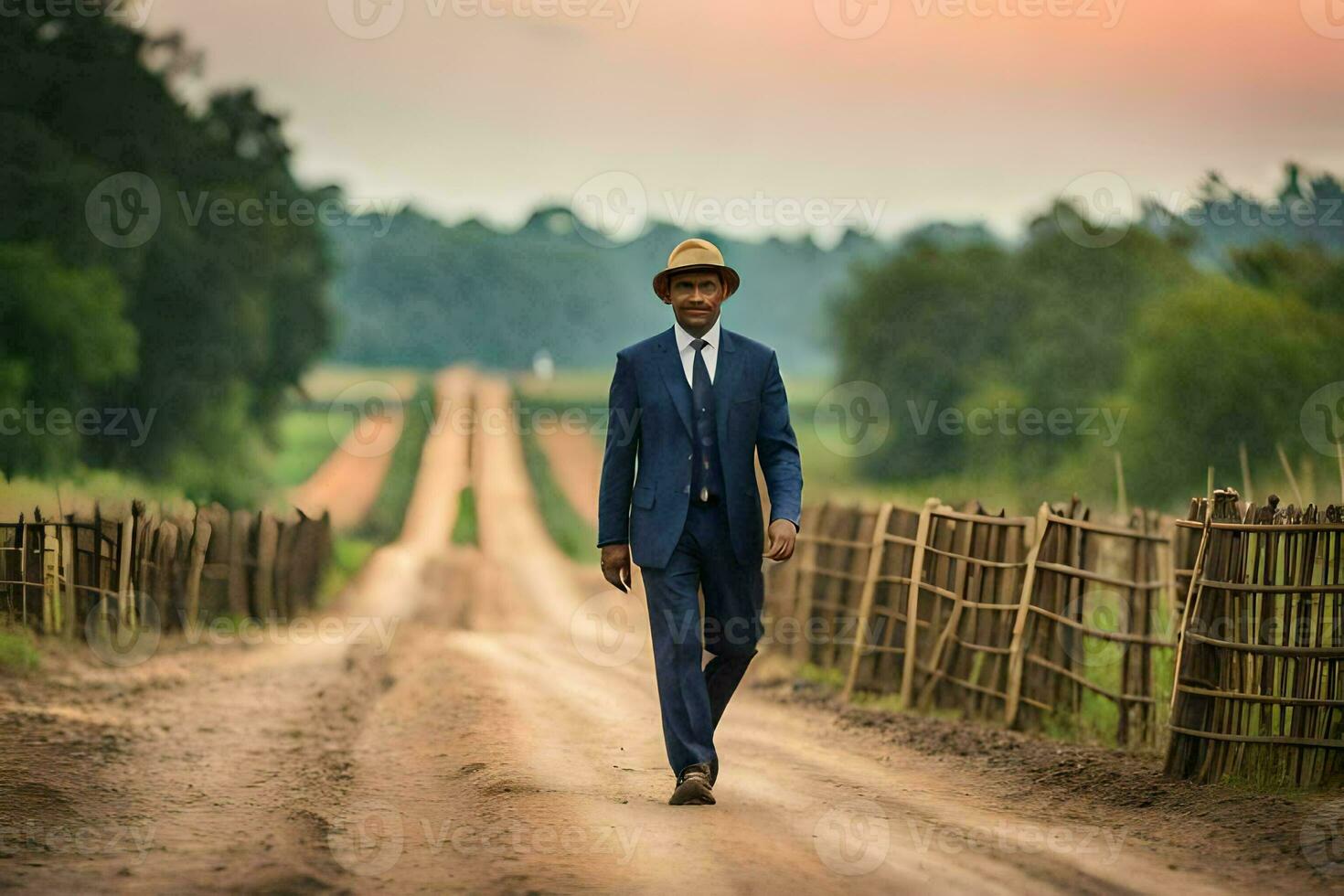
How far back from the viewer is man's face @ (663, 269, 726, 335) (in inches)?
285

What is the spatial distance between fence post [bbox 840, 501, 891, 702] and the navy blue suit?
553 cm

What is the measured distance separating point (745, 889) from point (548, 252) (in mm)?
140429

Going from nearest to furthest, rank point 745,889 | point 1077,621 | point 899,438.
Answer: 1. point 745,889
2. point 1077,621
3. point 899,438

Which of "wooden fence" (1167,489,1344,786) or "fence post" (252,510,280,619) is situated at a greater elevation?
"wooden fence" (1167,489,1344,786)

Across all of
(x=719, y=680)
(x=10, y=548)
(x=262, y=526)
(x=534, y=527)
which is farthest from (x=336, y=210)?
(x=719, y=680)

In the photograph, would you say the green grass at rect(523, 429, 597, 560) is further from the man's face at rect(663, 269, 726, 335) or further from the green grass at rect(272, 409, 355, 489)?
the man's face at rect(663, 269, 726, 335)

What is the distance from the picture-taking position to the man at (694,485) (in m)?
7.11

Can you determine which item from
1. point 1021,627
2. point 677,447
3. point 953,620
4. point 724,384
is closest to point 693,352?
point 724,384

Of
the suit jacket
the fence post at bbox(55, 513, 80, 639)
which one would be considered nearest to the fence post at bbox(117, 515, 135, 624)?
Answer: the fence post at bbox(55, 513, 80, 639)

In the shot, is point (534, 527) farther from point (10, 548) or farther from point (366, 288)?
point (366, 288)

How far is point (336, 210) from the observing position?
4194cm

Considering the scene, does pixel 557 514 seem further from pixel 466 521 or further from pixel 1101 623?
pixel 1101 623

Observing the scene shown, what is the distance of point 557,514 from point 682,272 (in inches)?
1316

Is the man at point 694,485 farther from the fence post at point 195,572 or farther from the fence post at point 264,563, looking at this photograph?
the fence post at point 264,563
